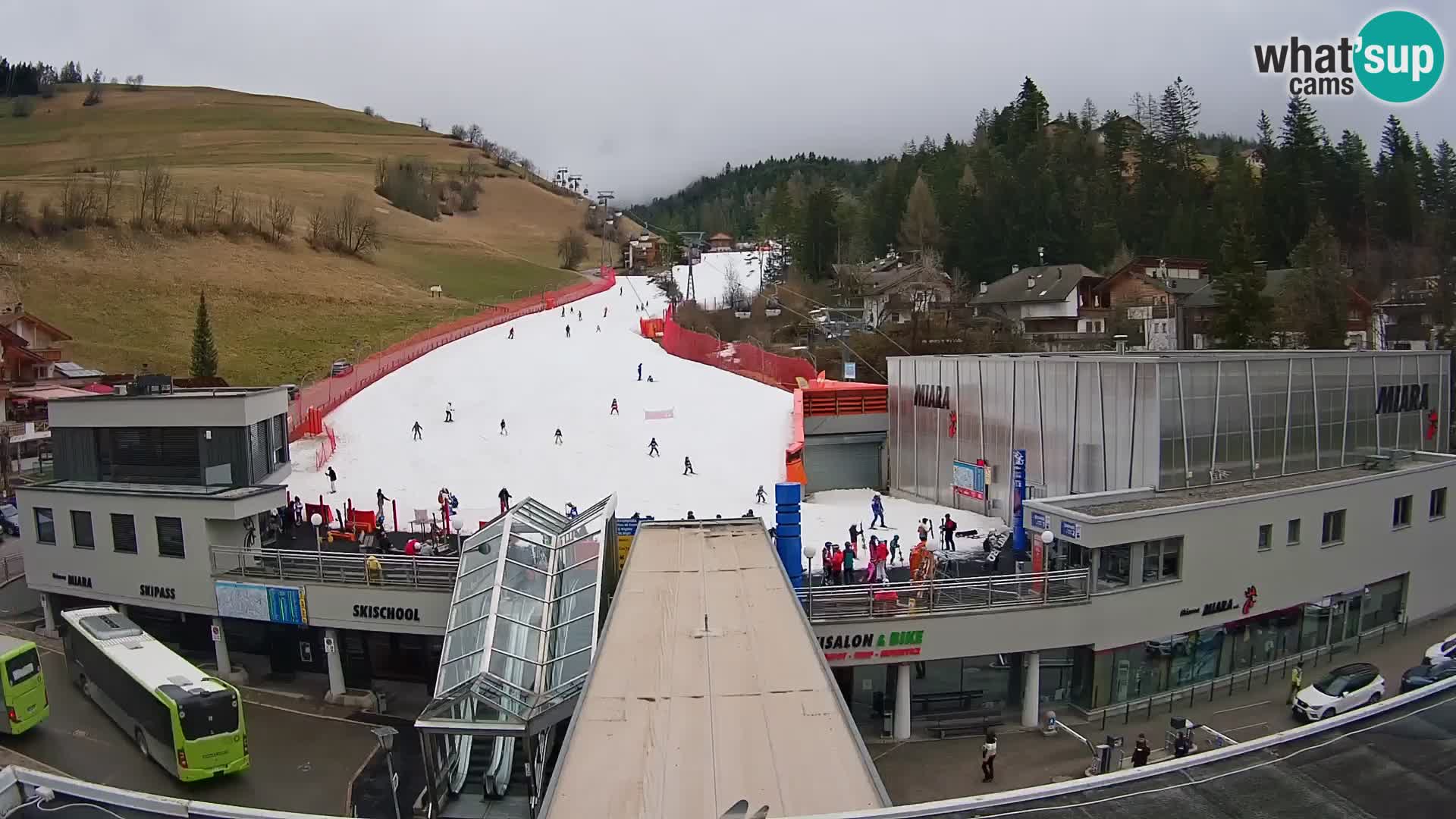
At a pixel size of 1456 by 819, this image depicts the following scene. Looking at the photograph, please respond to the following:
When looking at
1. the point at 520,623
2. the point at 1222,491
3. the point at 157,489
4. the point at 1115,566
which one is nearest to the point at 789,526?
the point at 520,623

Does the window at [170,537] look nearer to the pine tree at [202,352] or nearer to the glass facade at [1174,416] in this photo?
the glass facade at [1174,416]

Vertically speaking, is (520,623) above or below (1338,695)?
above

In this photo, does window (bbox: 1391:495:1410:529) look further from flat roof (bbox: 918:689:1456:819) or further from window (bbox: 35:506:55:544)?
window (bbox: 35:506:55:544)

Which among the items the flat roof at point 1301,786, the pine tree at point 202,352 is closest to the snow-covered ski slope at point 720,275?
the pine tree at point 202,352

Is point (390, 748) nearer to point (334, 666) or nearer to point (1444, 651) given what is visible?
point (334, 666)

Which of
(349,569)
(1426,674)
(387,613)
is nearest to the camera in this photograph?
(1426,674)

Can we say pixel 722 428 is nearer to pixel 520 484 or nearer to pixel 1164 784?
pixel 520 484

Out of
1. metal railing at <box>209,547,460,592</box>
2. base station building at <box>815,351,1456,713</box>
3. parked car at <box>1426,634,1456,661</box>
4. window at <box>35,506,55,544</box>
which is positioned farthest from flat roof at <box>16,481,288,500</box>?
parked car at <box>1426,634,1456,661</box>
